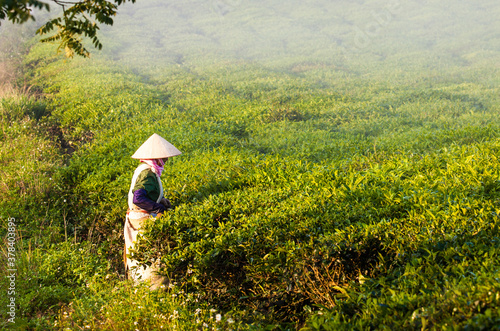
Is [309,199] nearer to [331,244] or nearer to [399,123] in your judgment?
[331,244]

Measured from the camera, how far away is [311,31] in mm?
41500

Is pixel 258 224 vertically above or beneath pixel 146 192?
beneath

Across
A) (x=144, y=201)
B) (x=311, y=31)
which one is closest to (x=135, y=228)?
(x=144, y=201)

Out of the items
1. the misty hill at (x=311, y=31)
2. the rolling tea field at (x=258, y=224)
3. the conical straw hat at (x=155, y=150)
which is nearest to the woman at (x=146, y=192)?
the conical straw hat at (x=155, y=150)

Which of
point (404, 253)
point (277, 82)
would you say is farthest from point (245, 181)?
point (277, 82)

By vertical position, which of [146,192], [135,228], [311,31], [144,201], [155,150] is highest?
[311,31]

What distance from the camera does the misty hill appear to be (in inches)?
1224

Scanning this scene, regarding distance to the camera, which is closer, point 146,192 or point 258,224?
point 258,224

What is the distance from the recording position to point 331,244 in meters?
3.99

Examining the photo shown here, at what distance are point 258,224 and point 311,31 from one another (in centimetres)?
4081

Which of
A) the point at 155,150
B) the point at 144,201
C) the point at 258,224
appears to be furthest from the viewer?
the point at 155,150

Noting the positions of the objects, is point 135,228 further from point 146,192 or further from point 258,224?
point 258,224

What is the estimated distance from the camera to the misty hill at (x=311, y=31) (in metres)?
31.1

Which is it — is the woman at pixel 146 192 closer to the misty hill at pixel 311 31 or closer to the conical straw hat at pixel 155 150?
the conical straw hat at pixel 155 150
